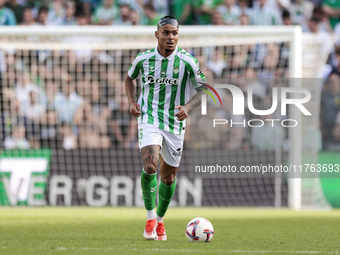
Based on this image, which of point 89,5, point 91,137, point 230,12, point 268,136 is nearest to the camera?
point 268,136

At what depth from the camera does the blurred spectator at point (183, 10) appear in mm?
14383

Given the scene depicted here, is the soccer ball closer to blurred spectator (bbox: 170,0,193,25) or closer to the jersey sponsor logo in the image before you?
the jersey sponsor logo

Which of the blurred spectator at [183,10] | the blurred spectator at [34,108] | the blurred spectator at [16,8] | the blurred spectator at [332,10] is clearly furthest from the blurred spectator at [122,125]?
the blurred spectator at [332,10]

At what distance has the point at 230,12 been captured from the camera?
A: 13.9 meters

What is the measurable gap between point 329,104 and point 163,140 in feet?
23.1

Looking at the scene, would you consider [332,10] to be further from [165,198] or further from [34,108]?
[165,198]

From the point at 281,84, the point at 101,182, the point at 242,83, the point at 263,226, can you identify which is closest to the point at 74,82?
the point at 101,182

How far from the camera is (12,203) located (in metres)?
11.0

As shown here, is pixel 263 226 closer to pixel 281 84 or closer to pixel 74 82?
pixel 281 84

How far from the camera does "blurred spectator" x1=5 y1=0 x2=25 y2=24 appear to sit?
1435 centimetres

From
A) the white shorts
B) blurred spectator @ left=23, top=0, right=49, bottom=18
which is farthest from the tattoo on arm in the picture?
blurred spectator @ left=23, top=0, right=49, bottom=18

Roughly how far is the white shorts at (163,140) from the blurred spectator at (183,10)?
8.91 metres

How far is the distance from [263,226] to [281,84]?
4271 mm

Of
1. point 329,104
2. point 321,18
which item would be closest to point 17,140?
point 329,104
